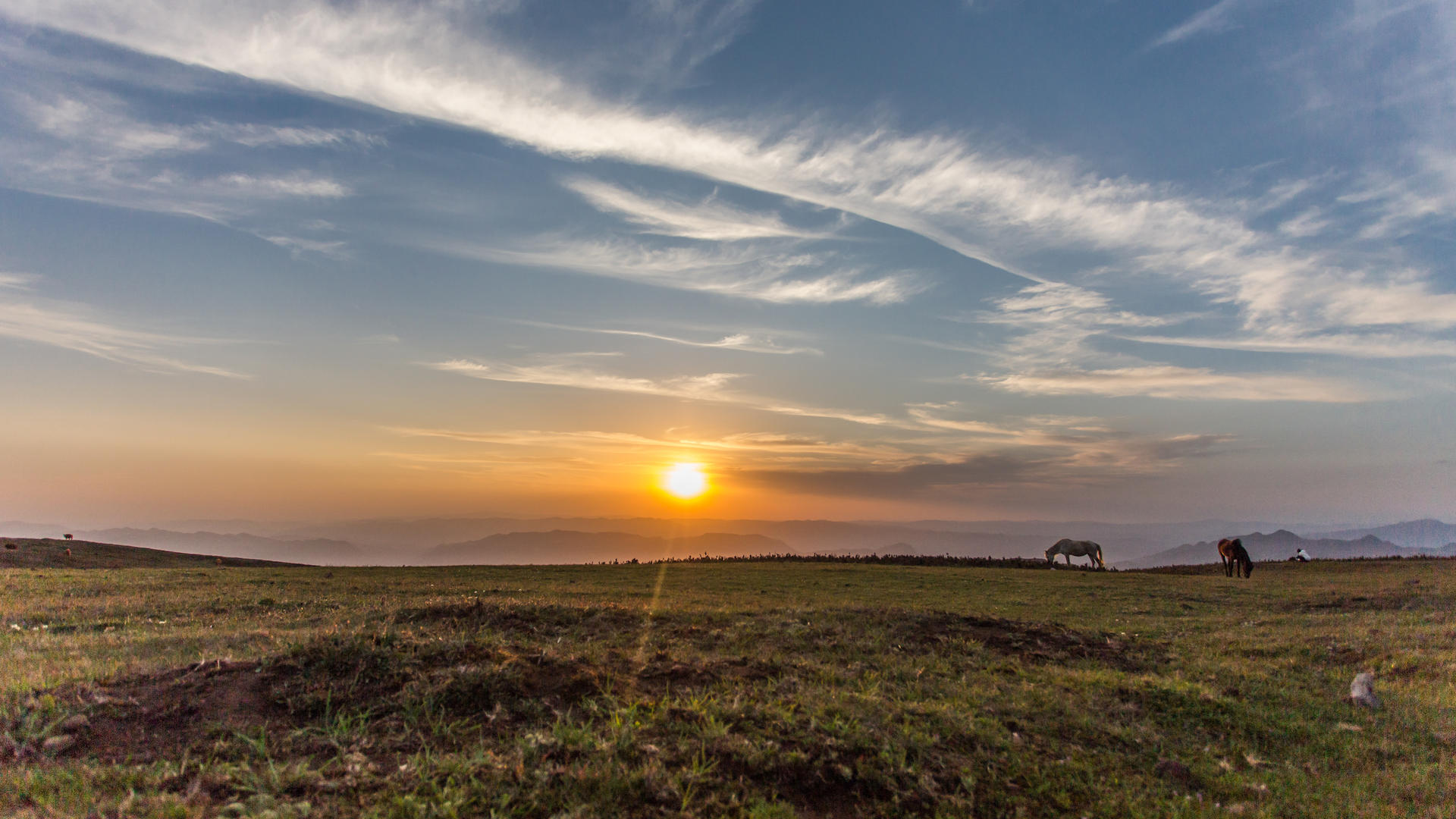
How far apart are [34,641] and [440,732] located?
1093cm

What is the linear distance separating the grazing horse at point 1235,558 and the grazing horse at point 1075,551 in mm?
8840

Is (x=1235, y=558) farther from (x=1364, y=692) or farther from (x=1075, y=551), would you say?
(x=1364, y=692)

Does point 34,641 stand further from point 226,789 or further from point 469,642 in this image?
point 226,789

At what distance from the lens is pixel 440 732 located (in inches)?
299

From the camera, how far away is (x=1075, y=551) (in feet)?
158

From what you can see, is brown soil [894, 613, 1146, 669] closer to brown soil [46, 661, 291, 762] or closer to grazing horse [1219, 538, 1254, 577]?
brown soil [46, 661, 291, 762]

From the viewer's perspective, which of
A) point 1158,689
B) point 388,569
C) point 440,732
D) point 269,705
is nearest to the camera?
point 440,732

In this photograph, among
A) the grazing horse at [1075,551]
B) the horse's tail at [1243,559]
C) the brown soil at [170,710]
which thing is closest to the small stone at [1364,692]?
the brown soil at [170,710]

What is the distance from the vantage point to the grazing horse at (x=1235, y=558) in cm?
3762

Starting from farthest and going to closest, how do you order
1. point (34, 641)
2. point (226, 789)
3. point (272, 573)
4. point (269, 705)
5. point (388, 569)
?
point (388, 569) → point (272, 573) → point (34, 641) → point (269, 705) → point (226, 789)

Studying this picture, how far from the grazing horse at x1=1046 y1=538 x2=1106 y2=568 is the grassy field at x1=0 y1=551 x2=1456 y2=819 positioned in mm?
32282

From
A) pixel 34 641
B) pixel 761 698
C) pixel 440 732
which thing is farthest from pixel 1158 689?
pixel 34 641

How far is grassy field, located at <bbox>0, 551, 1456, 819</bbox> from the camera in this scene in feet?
21.0

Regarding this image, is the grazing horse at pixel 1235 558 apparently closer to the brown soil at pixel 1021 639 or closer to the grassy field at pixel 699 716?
A: the grassy field at pixel 699 716
